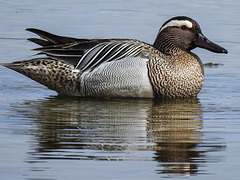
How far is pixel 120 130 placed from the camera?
8336 millimetres

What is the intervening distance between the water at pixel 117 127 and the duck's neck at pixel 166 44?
75 cm

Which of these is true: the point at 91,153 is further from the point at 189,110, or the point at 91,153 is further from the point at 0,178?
the point at 189,110

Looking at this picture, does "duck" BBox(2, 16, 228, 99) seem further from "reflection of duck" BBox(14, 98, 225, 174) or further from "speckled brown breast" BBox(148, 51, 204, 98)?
"reflection of duck" BBox(14, 98, 225, 174)

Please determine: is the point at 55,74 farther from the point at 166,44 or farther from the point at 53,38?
the point at 166,44

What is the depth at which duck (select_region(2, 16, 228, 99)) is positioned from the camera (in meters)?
10.5

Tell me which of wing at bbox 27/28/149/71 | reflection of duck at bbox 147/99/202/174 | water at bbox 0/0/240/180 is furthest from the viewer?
wing at bbox 27/28/149/71

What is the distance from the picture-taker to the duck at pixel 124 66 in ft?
34.4

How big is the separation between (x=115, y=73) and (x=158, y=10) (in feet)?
21.9

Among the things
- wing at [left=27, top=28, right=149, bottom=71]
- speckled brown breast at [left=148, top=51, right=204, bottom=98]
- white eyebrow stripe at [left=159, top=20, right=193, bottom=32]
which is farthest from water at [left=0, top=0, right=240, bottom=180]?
white eyebrow stripe at [left=159, top=20, right=193, bottom=32]

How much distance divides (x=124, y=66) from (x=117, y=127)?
212cm

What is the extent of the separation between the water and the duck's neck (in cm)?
75

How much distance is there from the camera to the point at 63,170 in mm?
6641

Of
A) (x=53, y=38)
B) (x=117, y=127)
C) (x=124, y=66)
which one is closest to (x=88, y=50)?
(x=53, y=38)

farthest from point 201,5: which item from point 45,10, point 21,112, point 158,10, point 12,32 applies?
point 21,112
